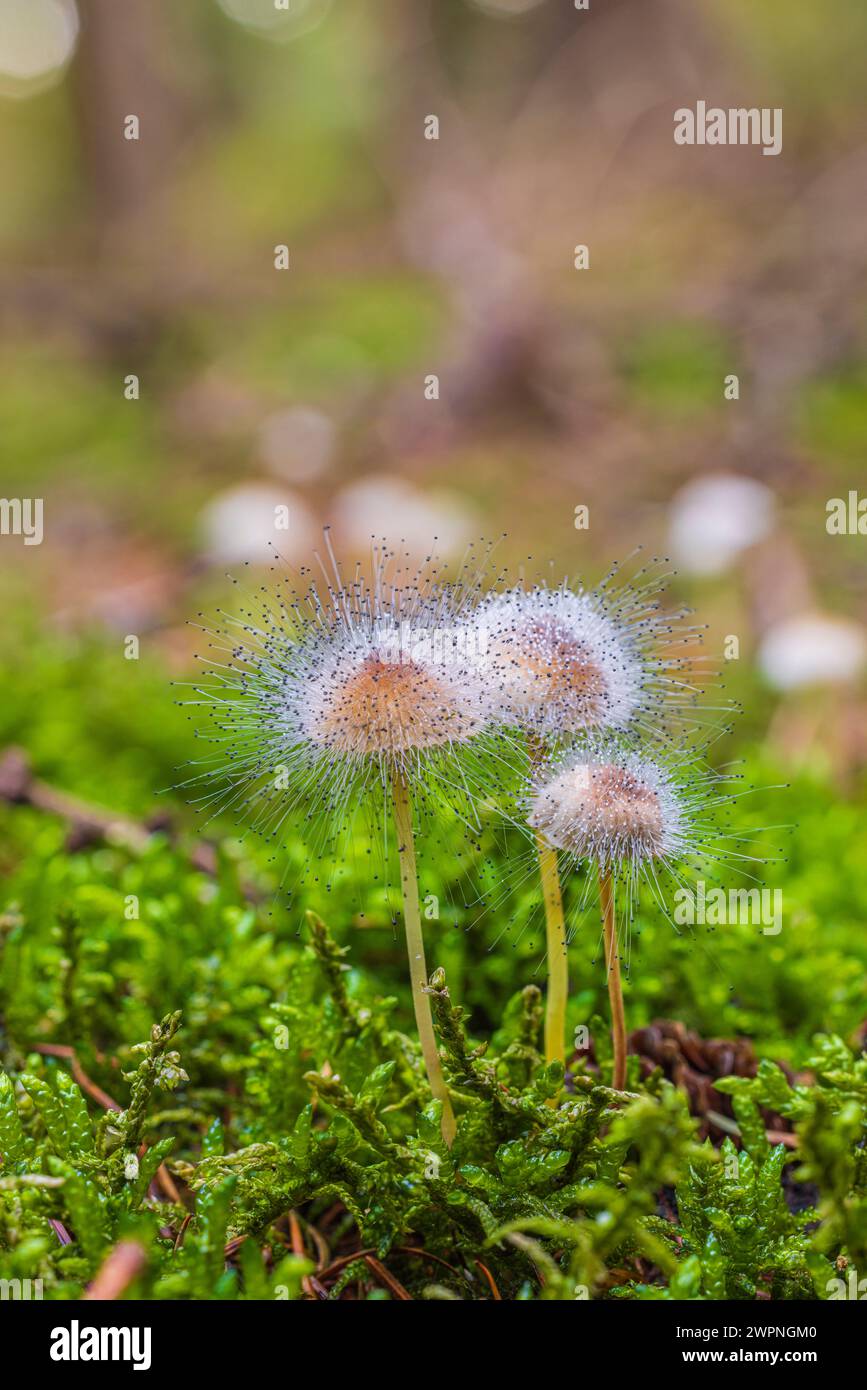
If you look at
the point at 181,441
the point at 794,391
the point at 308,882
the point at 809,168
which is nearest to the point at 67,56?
the point at 181,441

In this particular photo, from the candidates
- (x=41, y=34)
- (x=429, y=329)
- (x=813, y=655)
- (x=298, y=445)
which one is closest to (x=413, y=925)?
(x=813, y=655)

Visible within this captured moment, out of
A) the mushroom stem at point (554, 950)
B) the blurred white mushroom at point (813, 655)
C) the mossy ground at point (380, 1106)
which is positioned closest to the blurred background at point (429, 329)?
the blurred white mushroom at point (813, 655)

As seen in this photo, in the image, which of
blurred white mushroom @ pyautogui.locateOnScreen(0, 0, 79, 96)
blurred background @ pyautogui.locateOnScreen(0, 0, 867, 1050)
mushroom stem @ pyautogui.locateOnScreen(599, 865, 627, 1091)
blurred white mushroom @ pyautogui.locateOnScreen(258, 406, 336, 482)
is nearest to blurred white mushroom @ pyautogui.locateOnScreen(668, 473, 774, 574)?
blurred background @ pyautogui.locateOnScreen(0, 0, 867, 1050)

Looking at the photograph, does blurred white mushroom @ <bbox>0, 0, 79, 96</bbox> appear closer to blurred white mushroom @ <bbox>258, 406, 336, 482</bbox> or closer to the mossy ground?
blurred white mushroom @ <bbox>258, 406, 336, 482</bbox>

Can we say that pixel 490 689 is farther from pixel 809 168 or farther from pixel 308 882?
pixel 809 168

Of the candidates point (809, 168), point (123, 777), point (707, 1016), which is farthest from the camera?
point (809, 168)

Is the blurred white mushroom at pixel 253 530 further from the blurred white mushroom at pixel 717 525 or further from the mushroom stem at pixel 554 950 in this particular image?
the mushroom stem at pixel 554 950
